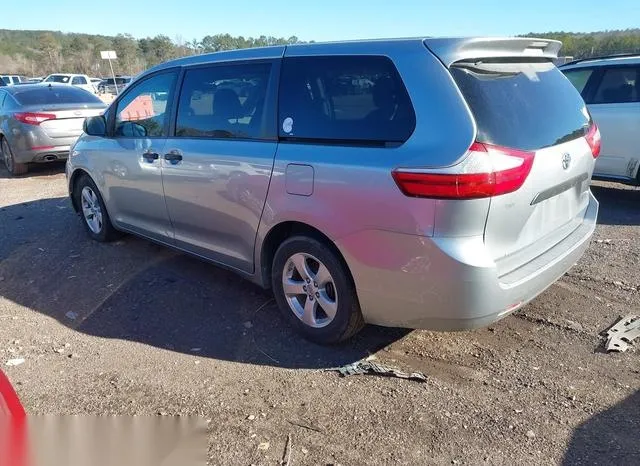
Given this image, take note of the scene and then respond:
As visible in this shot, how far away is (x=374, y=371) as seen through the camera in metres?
3.24

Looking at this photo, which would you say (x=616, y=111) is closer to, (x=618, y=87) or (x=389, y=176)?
(x=618, y=87)

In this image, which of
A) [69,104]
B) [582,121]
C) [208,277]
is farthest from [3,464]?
[69,104]

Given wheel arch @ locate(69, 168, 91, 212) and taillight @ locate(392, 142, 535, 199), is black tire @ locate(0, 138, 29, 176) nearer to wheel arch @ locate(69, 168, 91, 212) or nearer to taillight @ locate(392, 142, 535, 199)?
wheel arch @ locate(69, 168, 91, 212)

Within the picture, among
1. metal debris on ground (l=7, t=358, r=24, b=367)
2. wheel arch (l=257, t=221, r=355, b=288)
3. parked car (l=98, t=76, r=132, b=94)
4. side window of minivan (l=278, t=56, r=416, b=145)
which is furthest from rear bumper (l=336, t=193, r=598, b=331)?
parked car (l=98, t=76, r=132, b=94)

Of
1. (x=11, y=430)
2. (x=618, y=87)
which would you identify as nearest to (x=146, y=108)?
(x=11, y=430)

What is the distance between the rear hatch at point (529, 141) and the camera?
2.81 metres

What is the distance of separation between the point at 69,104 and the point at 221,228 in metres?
7.42

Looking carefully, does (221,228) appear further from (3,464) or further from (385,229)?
(3,464)

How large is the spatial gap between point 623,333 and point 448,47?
86.0 inches

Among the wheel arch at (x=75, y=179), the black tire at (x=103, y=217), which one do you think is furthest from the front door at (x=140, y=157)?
the wheel arch at (x=75, y=179)

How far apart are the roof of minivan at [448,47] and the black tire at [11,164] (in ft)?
25.2

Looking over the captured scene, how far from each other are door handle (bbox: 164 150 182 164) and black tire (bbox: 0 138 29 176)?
6.95 metres

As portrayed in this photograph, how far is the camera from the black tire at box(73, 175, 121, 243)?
550cm

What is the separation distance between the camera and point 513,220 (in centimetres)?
287
